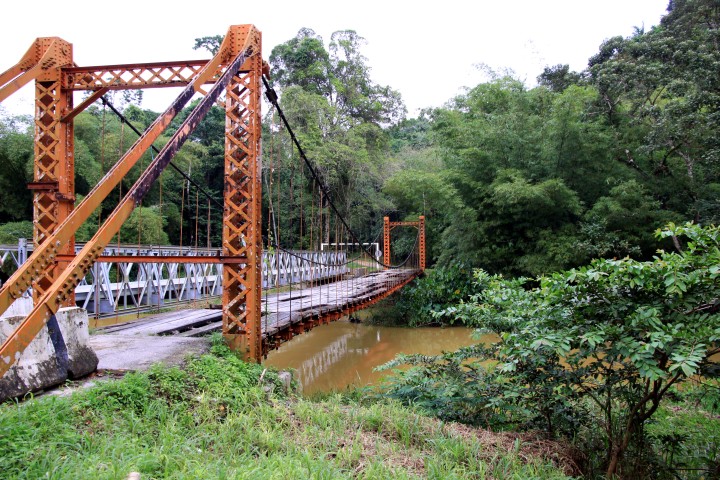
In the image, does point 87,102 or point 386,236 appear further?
point 386,236

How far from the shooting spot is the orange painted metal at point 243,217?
120 inches

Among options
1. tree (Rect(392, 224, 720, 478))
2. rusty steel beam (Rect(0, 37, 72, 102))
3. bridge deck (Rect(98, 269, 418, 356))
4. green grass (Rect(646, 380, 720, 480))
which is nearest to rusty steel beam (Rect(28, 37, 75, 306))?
rusty steel beam (Rect(0, 37, 72, 102))

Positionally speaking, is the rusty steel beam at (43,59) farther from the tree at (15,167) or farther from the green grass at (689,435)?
the tree at (15,167)

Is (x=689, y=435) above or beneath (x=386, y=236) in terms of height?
beneath

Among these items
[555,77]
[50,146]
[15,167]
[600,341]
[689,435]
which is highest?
[555,77]

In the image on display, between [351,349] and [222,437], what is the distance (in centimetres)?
674

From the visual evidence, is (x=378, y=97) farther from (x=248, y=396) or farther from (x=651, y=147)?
(x=248, y=396)

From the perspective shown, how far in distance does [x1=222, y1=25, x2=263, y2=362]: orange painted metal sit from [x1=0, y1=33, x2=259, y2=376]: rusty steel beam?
39 centimetres

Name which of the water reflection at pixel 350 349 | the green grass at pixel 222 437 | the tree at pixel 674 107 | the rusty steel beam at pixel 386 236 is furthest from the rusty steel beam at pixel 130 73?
the rusty steel beam at pixel 386 236

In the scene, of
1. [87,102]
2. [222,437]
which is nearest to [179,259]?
[222,437]

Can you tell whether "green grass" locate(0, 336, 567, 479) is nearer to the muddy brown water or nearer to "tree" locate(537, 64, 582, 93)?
the muddy brown water

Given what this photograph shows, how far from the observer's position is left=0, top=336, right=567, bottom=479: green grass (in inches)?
62.2

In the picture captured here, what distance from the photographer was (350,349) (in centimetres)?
862

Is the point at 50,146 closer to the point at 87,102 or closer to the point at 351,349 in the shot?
the point at 87,102
